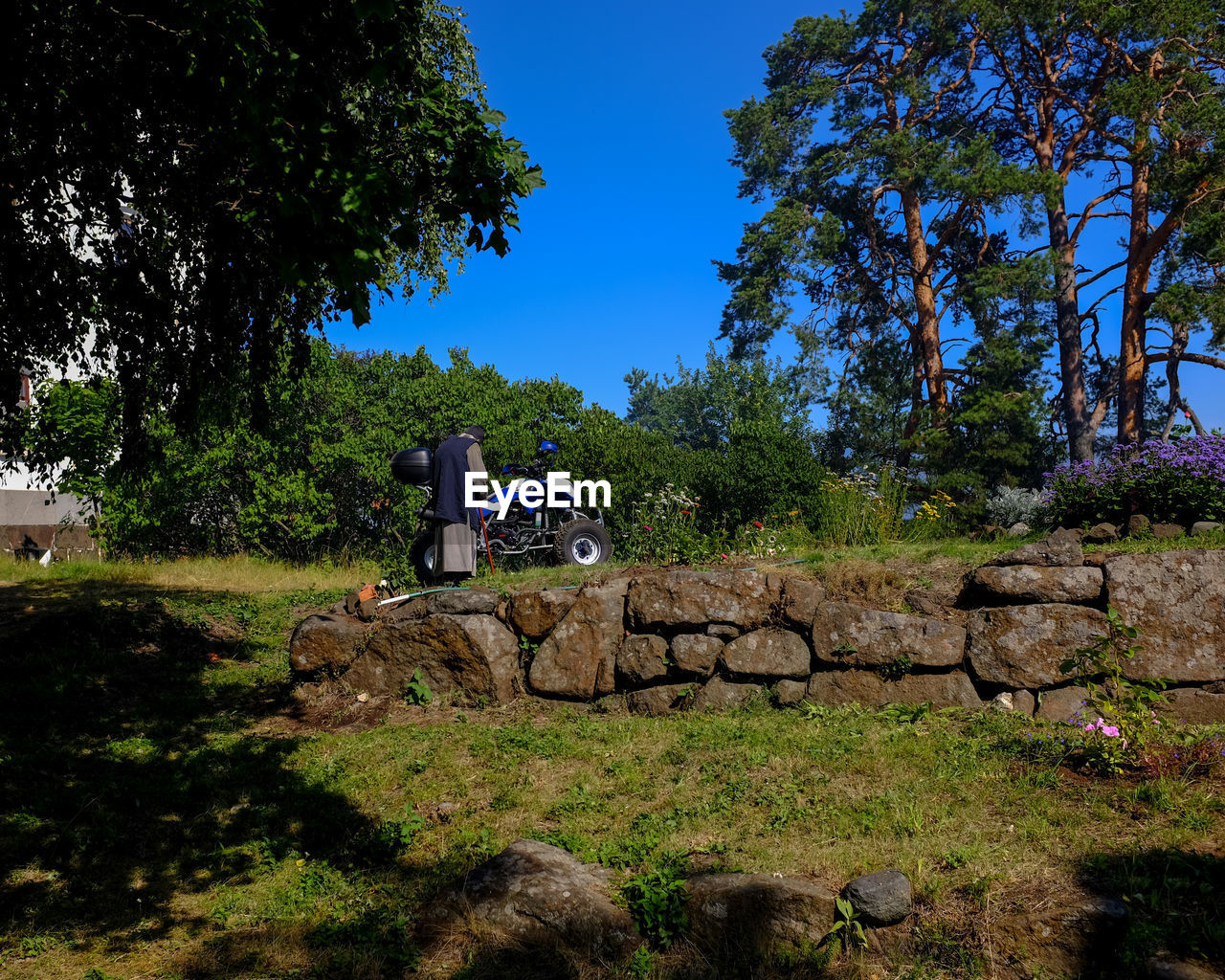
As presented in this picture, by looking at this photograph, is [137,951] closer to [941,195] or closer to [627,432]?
[627,432]

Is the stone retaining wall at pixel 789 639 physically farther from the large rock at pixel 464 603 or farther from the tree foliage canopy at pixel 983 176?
the tree foliage canopy at pixel 983 176

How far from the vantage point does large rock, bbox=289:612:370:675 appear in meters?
7.25

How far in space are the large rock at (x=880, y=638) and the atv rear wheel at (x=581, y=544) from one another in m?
4.41

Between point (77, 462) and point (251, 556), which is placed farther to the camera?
point (251, 556)

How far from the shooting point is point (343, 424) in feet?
47.7

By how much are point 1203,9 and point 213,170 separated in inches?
687

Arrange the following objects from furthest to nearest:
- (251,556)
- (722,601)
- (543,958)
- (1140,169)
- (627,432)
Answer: (1140,169), (627,432), (251,556), (722,601), (543,958)

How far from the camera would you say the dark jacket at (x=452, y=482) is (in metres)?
8.34

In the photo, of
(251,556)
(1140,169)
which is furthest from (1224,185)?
(251,556)

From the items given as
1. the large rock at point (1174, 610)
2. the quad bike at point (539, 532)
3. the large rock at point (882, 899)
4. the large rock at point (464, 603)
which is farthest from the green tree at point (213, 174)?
the large rock at point (1174, 610)

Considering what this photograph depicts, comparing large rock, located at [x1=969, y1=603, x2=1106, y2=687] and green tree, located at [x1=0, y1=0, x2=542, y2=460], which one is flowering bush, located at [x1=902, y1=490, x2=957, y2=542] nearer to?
large rock, located at [x1=969, y1=603, x2=1106, y2=687]

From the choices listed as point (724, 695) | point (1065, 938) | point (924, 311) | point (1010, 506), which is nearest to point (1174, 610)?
point (724, 695)

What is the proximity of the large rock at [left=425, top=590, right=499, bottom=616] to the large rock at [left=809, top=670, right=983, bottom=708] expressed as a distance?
2.76 m

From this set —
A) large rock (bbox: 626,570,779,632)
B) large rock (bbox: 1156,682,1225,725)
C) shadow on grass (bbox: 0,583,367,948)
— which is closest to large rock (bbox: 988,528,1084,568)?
large rock (bbox: 1156,682,1225,725)
